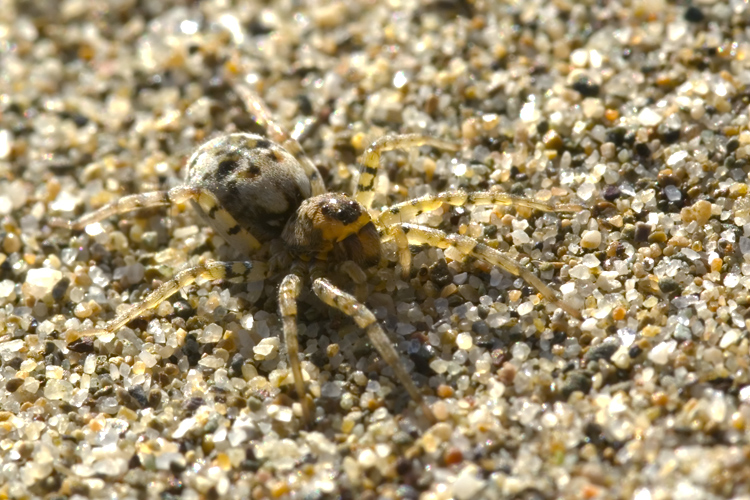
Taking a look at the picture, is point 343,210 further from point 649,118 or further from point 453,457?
point 649,118

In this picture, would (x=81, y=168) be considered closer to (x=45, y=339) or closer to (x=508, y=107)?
(x=45, y=339)

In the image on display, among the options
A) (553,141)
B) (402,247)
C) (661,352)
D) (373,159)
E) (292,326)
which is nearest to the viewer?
(661,352)

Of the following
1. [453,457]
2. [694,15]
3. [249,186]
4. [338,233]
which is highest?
[694,15]

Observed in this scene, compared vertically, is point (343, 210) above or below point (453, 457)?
above

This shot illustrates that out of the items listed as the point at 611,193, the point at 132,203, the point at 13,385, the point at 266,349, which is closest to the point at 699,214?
the point at 611,193

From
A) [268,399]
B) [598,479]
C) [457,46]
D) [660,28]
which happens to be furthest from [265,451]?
[660,28]

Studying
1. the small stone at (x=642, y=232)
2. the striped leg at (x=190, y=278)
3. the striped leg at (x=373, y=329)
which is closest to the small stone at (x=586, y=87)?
A: the small stone at (x=642, y=232)

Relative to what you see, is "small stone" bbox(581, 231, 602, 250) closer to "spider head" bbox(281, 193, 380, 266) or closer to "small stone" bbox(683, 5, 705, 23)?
"spider head" bbox(281, 193, 380, 266)

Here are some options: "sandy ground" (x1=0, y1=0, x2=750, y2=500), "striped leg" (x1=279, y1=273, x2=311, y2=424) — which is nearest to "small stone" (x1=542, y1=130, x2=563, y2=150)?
"sandy ground" (x1=0, y1=0, x2=750, y2=500)
